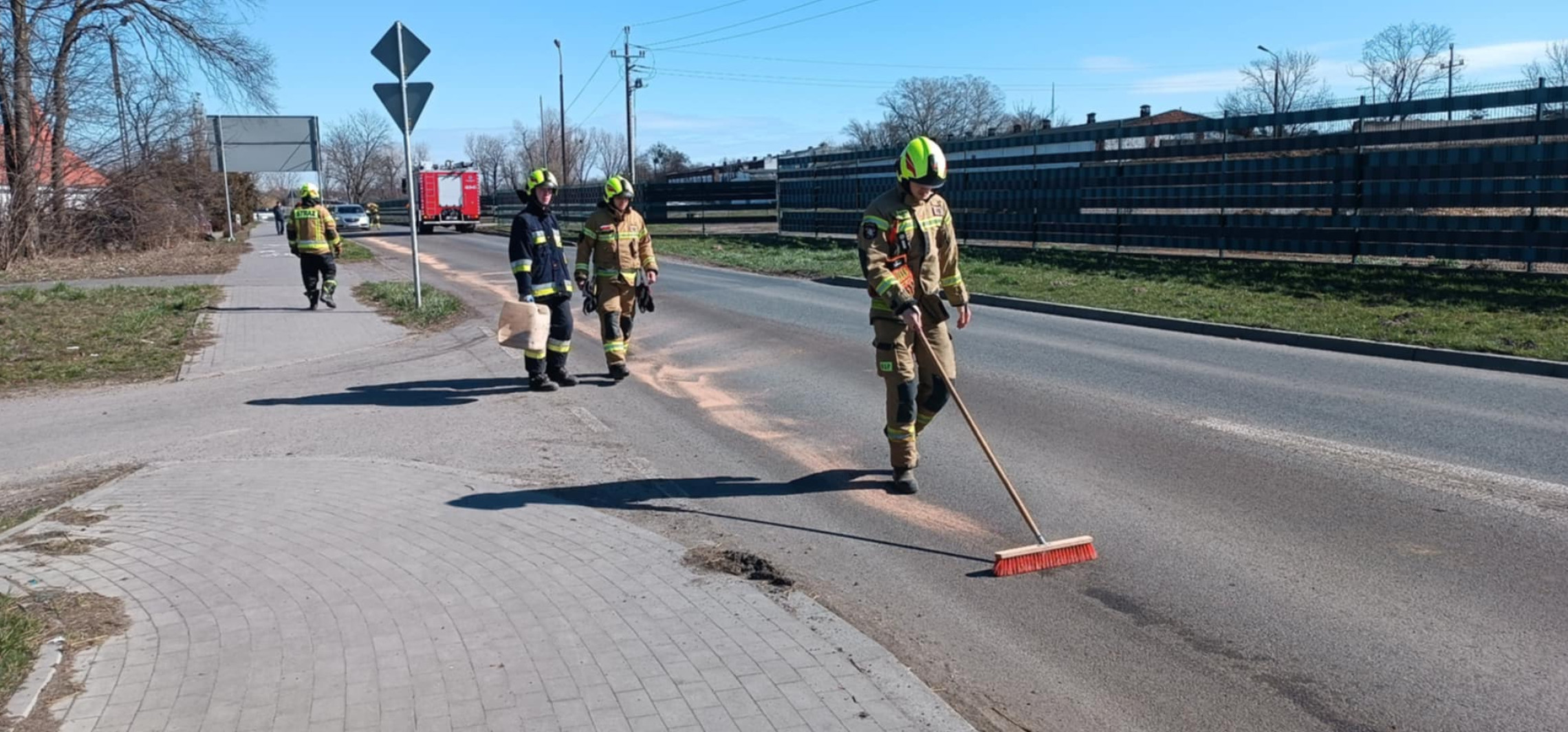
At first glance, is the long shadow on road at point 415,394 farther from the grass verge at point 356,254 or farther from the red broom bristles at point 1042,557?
the grass verge at point 356,254

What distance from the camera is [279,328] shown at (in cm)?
1459

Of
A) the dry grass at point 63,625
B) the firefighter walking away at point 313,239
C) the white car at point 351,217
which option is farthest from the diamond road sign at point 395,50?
the white car at point 351,217

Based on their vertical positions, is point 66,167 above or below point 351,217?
above

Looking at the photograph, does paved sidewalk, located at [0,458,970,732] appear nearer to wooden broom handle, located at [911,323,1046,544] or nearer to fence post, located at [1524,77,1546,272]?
wooden broom handle, located at [911,323,1046,544]

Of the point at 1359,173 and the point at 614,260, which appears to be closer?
the point at 614,260

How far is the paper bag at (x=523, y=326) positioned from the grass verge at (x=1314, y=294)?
8.12 meters

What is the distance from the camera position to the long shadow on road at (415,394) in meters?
9.67

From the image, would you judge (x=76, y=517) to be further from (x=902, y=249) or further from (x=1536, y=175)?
(x=1536, y=175)

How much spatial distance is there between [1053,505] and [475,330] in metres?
9.70

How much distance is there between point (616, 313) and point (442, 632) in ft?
19.7

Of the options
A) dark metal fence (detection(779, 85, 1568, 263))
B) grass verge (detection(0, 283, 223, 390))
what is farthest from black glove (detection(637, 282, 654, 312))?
dark metal fence (detection(779, 85, 1568, 263))

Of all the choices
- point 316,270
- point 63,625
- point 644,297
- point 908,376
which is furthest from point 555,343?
point 316,270

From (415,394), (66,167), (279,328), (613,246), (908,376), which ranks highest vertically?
(66,167)

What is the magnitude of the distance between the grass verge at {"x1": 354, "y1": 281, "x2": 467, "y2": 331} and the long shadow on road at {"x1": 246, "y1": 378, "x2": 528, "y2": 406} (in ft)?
13.3
